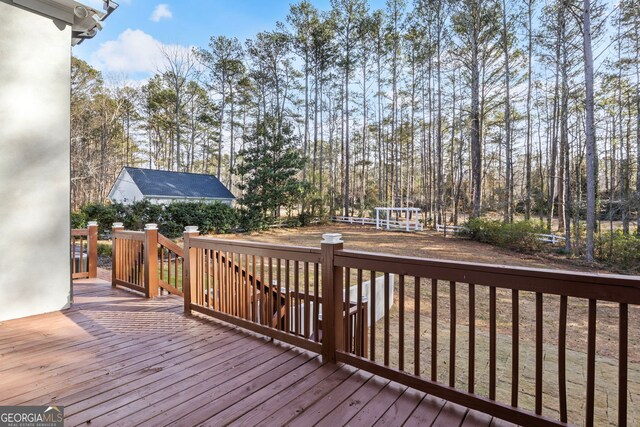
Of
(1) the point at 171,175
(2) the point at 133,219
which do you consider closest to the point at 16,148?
(2) the point at 133,219

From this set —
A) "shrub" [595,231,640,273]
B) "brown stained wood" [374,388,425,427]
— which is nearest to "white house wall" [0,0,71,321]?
"brown stained wood" [374,388,425,427]

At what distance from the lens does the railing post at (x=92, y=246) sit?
193 inches

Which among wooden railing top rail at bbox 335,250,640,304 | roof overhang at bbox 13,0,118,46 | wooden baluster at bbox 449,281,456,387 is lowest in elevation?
wooden baluster at bbox 449,281,456,387

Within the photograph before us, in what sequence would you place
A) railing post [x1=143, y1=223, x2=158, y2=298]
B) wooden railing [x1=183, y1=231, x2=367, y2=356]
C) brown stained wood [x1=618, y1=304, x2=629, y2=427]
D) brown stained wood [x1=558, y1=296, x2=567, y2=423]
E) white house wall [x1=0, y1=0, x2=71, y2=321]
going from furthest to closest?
railing post [x1=143, y1=223, x2=158, y2=298] < white house wall [x1=0, y1=0, x2=71, y2=321] < wooden railing [x1=183, y1=231, x2=367, y2=356] < brown stained wood [x1=558, y1=296, x2=567, y2=423] < brown stained wood [x1=618, y1=304, x2=629, y2=427]

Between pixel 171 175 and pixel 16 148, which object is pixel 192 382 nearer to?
pixel 16 148

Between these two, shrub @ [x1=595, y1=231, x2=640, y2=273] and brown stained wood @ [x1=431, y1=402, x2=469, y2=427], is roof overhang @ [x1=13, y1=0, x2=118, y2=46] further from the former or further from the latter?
shrub @ [x1=595, y1=231, x2=640, y2=273]

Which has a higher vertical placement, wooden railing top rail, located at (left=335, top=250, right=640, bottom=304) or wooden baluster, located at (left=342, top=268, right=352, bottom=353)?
wooden railing top rail, located at (left=335, top=250, right=640, bottom=304)

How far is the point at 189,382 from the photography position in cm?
207

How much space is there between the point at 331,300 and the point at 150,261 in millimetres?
2903

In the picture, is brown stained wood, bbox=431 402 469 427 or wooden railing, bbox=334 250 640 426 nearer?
wooden railing, bbox=334 250 640 426

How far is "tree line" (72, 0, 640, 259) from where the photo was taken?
39.0ft

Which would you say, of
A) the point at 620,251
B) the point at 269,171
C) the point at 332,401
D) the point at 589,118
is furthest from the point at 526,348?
the point at 269,171

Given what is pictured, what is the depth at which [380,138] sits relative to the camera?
23109 mm

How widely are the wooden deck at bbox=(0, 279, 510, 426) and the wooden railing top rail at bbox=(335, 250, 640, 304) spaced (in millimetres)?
766
